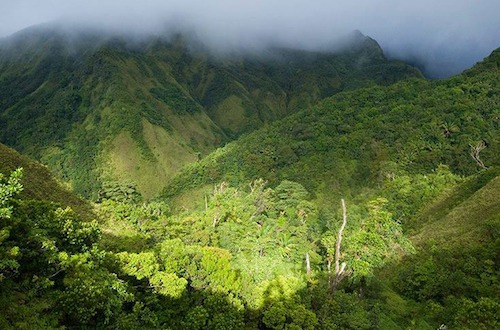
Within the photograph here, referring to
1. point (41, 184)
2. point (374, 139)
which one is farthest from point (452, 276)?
point (374, 139)

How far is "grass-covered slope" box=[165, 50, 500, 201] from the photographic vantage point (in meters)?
98.1

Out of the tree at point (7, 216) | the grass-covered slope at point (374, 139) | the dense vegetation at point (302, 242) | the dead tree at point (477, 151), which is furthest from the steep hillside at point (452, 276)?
the grass-covered slope at point (374, 139)

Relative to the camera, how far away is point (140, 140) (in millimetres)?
179000

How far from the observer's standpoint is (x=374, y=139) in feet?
372

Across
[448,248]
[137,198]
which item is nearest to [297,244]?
[448,248]

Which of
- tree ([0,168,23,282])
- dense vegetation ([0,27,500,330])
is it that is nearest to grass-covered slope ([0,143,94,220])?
dense vegetation ([0,27,500,330])

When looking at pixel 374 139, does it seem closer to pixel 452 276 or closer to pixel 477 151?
pixel 477 151

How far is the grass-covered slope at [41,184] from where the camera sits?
43.3 metres

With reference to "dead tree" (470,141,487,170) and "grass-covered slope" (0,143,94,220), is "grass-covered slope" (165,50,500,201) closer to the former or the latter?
"dead tree" (470,141,487,170)

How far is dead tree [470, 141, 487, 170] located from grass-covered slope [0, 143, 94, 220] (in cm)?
8466

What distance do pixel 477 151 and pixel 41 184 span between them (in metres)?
91.6

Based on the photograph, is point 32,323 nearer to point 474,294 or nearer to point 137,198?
point 474,294

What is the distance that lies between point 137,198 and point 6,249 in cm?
9158

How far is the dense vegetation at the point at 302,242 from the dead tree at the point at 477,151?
0.96 m
